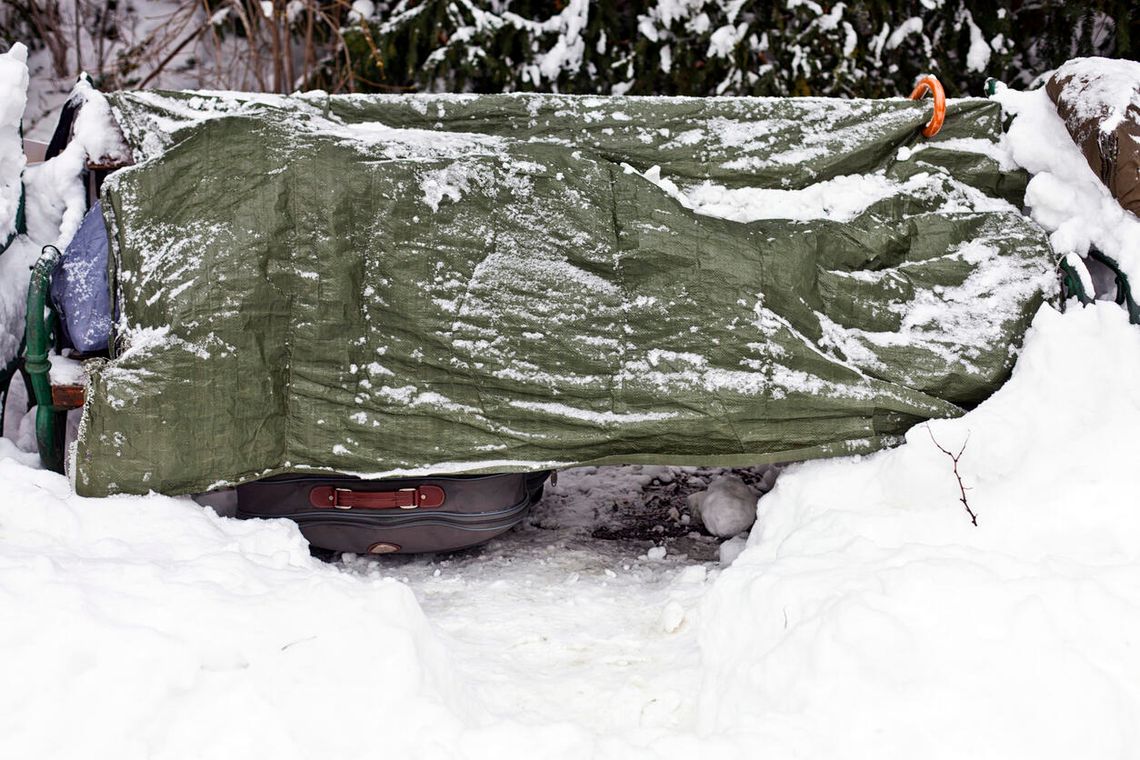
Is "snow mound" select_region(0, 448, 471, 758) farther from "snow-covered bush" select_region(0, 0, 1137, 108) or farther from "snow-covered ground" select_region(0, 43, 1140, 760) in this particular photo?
"snow-covered bush" select_region(0, 0, 1137, 108)

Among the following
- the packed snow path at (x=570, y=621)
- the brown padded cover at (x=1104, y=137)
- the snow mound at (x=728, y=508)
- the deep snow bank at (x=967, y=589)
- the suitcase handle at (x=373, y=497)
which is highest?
the brown padded cover at (x=1104, y=137)

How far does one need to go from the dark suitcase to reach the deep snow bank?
2.51 feet

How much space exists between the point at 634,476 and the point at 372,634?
1.92 m

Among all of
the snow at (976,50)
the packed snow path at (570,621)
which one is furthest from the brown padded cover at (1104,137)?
the snow at (976,50)

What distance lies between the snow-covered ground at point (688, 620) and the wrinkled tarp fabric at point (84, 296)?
205 mm

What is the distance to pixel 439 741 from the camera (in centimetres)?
150

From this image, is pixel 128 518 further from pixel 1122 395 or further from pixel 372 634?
pixel 1122 395

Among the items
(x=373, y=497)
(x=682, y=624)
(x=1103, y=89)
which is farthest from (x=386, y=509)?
(x=1103, y=89)

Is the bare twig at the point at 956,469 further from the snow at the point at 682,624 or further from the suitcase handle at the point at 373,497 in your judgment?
the suitcase handle at the point at 373,497

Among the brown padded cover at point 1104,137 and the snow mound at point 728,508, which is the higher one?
the brown padded cover at point 1104,137

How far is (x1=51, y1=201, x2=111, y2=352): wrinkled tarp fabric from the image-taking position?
238cm

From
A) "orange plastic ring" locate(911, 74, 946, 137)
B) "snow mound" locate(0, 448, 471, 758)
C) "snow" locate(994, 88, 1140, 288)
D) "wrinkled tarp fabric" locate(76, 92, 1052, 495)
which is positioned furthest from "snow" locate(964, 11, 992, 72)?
"snow mound" locate(0, 448, 471, 758)

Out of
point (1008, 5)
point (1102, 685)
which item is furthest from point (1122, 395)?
point (1008, 5)

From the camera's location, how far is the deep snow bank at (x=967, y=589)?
4.99ft
